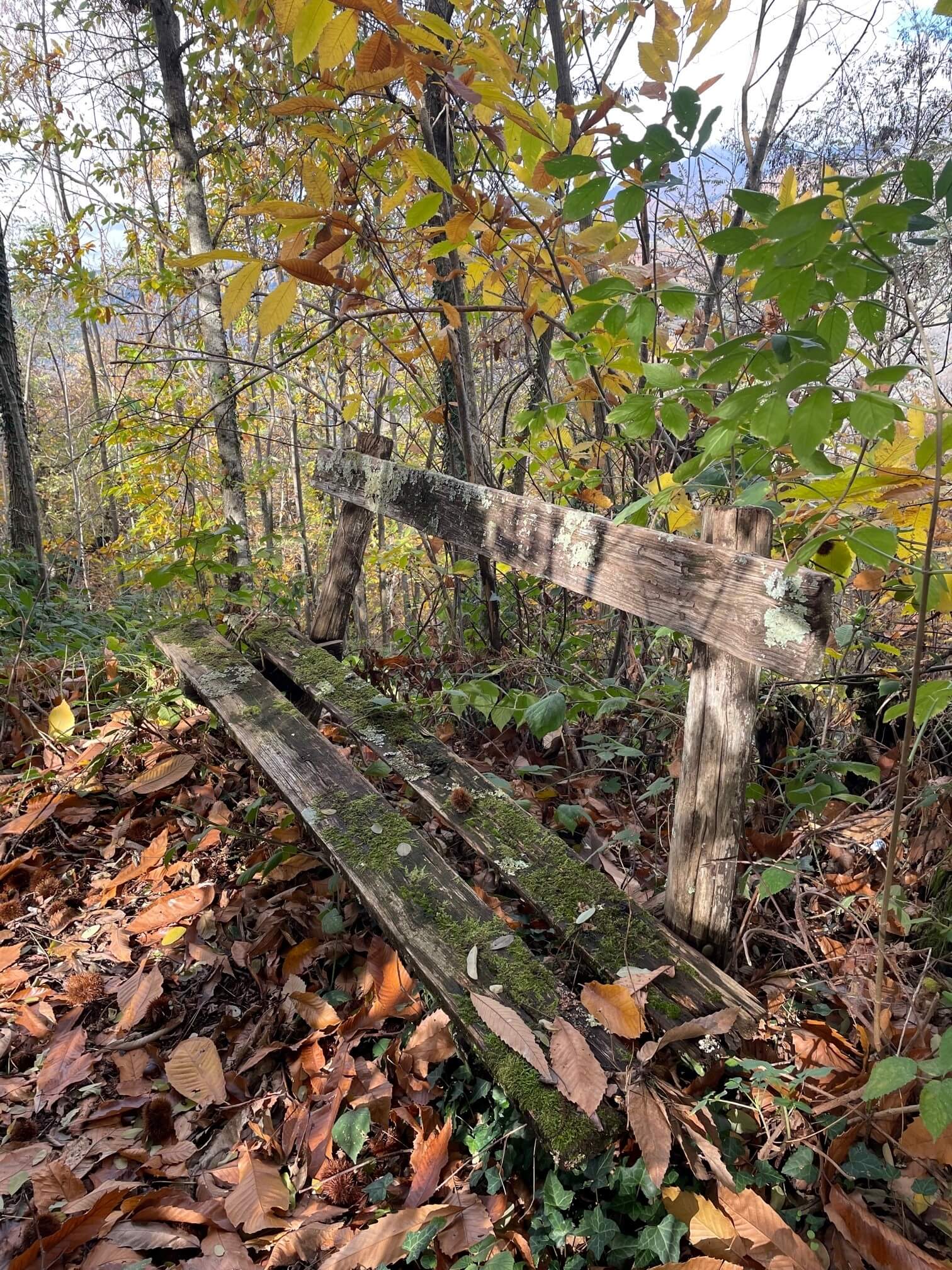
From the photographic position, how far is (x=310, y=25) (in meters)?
1.23

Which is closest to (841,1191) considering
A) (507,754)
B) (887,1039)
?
(887,1039)

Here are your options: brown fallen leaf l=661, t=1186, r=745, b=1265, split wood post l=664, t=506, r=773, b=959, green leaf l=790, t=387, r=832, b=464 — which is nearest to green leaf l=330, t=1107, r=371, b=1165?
brown fallen leaf l=661, t=1186, r=745, b=1265

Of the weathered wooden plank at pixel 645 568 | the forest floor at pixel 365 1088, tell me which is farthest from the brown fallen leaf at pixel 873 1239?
the weathered wooden plank at pixel 645 568

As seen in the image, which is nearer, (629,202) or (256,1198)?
(629,202)

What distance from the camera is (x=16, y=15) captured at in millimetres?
17891

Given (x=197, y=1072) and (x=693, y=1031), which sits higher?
(x=693, y=1031)

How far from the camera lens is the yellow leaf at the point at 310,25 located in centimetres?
122

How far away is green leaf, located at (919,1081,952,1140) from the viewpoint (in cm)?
108

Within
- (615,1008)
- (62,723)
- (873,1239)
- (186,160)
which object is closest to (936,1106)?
(873,1239)

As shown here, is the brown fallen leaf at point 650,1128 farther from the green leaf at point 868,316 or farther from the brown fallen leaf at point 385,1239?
the green leaf at point 868,316

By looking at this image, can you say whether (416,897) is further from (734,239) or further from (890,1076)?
(734,239)

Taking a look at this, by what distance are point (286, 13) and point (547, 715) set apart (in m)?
1.68

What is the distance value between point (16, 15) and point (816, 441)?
26.2 metres

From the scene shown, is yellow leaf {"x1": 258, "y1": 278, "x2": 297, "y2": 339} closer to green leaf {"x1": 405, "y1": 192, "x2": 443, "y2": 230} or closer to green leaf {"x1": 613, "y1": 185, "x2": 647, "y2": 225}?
green leaf {"x1": 405, "y1": 192, "x2": 443, "y2": 230}
